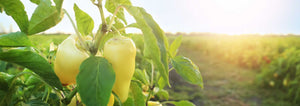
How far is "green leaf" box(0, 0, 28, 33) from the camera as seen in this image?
0.51 meters

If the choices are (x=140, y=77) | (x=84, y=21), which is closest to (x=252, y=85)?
(x=140, y=77)

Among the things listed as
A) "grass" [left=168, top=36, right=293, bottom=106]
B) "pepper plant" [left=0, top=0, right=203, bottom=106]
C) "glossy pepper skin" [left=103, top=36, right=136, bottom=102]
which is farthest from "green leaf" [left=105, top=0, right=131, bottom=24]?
Result: "grass" [left=168, top=36, right=293, bottom=106]

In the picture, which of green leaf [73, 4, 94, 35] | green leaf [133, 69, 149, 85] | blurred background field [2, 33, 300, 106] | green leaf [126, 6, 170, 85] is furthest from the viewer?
blurred background field [2, 33, 300, 106]

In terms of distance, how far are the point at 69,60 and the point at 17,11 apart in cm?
16

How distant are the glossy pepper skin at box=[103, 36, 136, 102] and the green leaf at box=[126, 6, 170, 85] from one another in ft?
0.22

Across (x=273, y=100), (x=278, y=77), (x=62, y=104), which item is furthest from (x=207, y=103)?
(x=62, y=104)

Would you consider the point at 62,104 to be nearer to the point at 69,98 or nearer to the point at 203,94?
the point at 69,98

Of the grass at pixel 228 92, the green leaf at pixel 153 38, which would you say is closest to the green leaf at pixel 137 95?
the green leaf at pixel 153 38

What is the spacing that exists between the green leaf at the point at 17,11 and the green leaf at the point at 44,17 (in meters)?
0.07

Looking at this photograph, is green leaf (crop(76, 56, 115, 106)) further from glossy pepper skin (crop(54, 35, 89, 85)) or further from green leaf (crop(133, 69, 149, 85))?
green leaf (crop(133, 69, 149, 85))

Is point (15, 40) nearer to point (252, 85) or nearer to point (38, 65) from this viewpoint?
point (38, 65)

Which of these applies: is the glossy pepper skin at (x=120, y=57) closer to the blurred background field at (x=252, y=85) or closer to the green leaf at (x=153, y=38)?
the green leaf at (x=153, y=38)

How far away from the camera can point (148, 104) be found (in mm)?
854

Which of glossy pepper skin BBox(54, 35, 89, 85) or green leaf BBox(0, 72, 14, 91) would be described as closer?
glossy pepper skin BBox(54, 35, 89, 85)
